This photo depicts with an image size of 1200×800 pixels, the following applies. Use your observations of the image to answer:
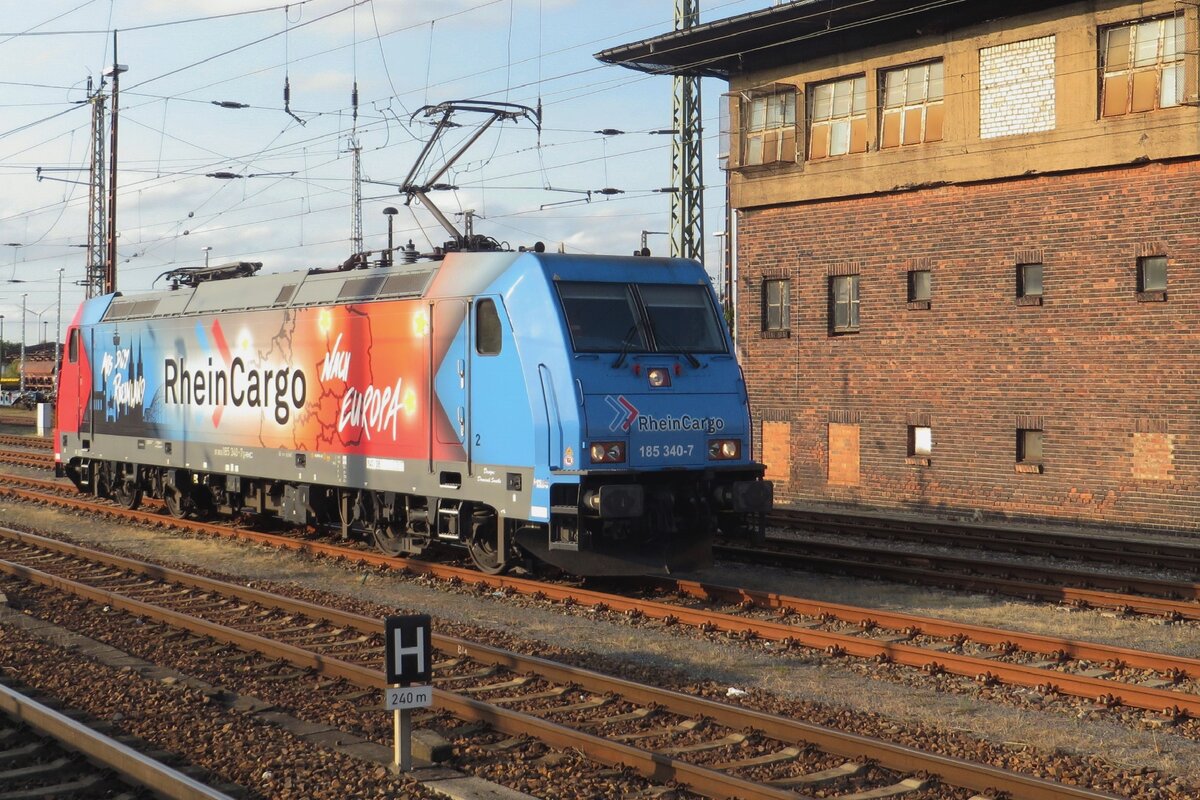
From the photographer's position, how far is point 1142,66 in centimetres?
2006

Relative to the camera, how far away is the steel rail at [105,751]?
22.2ft

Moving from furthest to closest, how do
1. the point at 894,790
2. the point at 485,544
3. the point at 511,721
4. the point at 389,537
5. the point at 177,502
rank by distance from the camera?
the point at 177,502
the point at 389,537
the point at 485,544
the point at 511,721
the point at 894,790

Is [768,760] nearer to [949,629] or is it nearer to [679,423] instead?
[949,629]

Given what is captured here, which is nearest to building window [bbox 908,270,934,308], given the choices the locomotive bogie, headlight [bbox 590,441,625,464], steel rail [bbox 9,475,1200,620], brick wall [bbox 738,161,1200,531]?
brick wall [bbox 738,161,1200,531]

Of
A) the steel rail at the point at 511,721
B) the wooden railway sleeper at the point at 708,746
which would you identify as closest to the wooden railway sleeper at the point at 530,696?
the steel rail at the point at 511,721

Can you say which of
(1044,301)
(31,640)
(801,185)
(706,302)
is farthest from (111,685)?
(801,185)

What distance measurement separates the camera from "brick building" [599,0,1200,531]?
19891 millimetres

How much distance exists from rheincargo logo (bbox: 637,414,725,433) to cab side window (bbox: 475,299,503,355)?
5.44ft

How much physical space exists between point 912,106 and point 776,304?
15.3 ft

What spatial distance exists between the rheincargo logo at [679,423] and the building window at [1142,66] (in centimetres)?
1063

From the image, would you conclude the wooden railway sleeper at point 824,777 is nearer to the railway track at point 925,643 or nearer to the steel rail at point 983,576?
the railway track at point 925,643

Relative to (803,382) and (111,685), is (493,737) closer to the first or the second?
(111,685)

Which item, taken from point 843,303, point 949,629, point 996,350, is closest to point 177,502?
point 843,303

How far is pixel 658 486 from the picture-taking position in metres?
13.0
